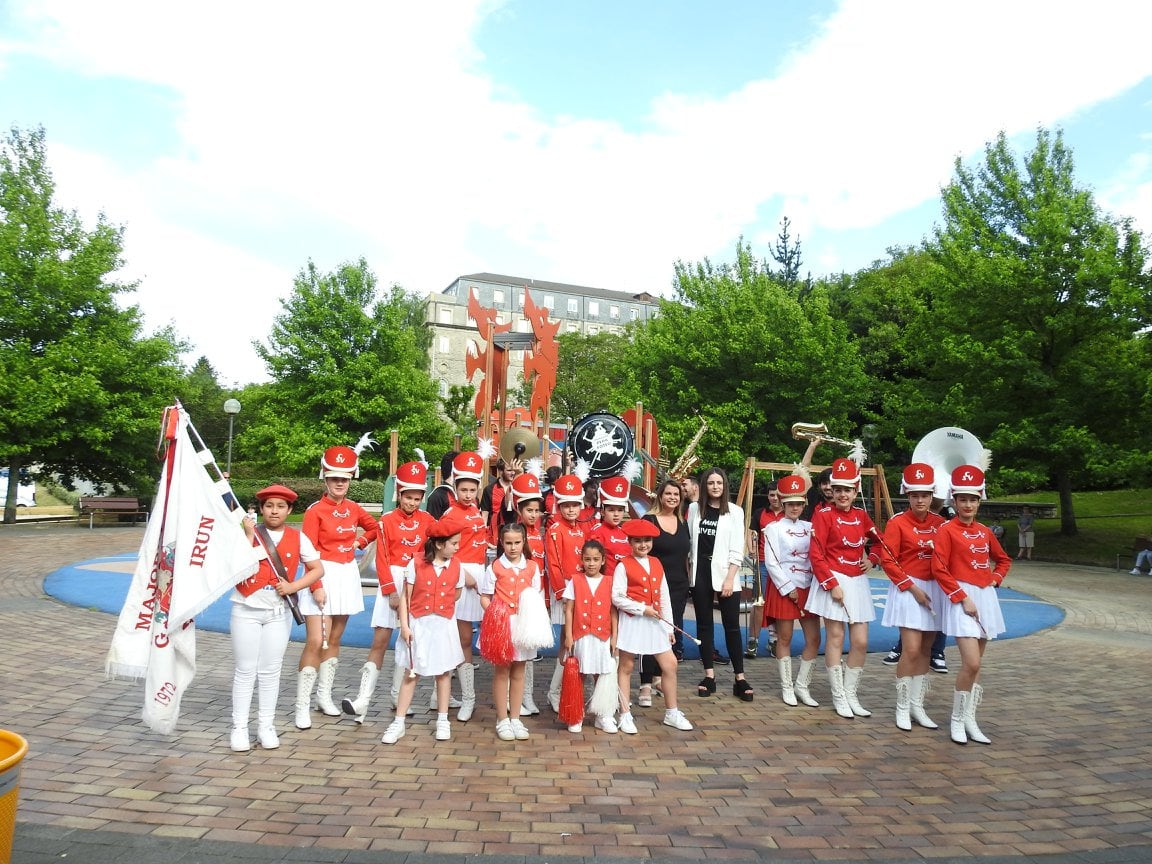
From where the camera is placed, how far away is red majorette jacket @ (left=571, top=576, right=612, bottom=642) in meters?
5.56

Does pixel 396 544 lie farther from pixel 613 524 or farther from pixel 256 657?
pixel 613 524

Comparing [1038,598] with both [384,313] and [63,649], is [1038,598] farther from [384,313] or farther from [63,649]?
[384,313]

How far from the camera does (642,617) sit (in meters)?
5.67

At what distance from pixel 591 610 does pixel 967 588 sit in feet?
8.89

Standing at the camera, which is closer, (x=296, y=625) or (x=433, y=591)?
(x=433, y=591)

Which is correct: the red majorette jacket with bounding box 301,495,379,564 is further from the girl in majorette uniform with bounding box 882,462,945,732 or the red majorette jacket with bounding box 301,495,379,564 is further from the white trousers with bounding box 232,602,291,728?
the girl in majorette uniform with bounding box 882,462,945,732

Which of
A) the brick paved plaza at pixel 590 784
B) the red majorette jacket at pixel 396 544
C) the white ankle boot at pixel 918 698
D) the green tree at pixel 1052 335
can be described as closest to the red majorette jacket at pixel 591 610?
the brick paved plaza at pixel 590 784

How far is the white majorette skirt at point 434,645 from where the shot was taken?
17.5ft

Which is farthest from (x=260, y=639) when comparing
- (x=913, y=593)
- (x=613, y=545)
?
(x=913, y=593)

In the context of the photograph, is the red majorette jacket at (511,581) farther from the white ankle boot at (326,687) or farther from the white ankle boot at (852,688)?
the white ankle boot at (852,688)

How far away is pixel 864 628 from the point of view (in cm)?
618

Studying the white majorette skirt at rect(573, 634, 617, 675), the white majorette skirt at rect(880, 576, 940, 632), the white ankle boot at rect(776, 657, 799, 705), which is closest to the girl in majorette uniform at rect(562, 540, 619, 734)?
the white majorette skirt at rect(573, 634, 617, 675)

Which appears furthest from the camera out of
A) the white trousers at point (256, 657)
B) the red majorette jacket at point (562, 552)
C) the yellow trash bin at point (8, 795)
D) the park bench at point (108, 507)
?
the park bench at point (108, 507)

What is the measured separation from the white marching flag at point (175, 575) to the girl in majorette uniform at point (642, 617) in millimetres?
2544
